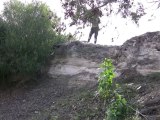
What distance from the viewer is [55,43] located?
13242 millimetres

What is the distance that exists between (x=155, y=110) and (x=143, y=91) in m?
1.64

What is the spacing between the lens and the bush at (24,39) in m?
12.5

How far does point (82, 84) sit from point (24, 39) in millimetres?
2357

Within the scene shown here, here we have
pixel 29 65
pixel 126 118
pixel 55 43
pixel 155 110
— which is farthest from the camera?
pixel 55 43

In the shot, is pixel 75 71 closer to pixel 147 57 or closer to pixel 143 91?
pixel 147 57

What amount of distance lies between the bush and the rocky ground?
19.7 inches

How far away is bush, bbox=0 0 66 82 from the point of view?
1250 cm

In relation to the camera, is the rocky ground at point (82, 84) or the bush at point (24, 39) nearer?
the rocky ground at point (82, 84)

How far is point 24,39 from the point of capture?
12.6 metres

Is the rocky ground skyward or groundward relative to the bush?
groundward

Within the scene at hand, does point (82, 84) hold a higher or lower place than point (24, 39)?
lower

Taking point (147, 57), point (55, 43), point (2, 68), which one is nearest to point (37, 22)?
point (55, 43)

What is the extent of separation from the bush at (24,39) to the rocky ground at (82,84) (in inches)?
19.7

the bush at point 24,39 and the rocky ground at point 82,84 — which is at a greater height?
the bush at point 24,39
